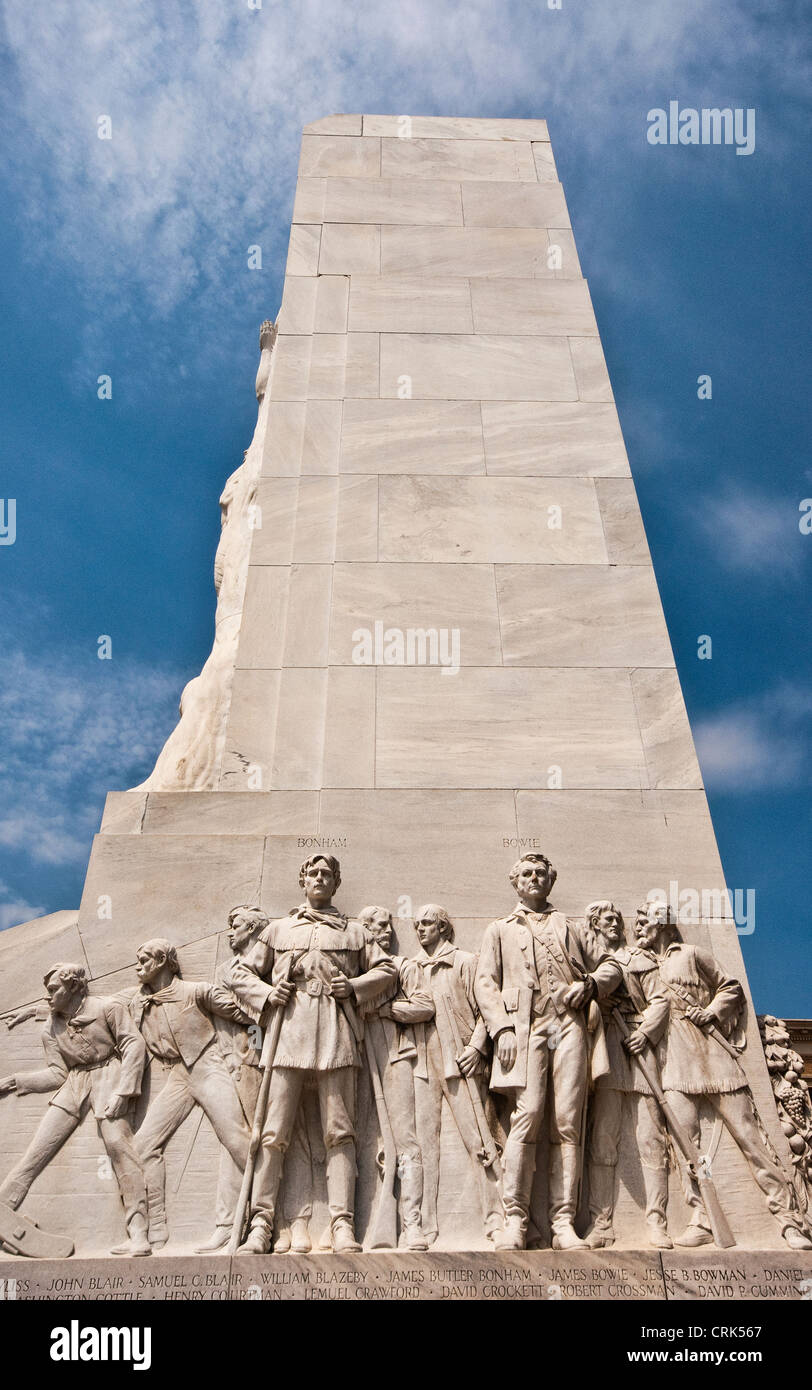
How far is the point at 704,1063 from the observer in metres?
7.94

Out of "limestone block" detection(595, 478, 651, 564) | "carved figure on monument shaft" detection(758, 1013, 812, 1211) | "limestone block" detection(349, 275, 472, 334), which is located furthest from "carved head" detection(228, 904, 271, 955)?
"limestone block" detection(349, 275, 472, 334)

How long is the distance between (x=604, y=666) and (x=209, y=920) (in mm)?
4696

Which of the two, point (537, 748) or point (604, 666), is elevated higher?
point (604, 666)

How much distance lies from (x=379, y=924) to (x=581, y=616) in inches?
169

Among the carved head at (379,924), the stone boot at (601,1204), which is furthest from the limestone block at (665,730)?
the stone boot at (601,1204)

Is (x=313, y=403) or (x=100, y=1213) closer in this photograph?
(x=100, y=1213)

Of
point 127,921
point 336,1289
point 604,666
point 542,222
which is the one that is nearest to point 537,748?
point 604,666

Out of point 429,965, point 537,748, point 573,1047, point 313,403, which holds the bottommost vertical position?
point 573,1047

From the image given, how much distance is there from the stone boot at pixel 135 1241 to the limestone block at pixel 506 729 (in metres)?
4.04

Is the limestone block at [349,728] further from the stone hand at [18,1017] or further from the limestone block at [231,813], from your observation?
the stone hand at [18,1017]

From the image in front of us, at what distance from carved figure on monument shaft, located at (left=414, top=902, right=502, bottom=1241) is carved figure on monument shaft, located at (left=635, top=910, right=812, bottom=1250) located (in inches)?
54.9

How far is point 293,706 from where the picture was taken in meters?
10.4

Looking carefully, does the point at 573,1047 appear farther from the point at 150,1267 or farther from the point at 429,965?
the point at 150,1267

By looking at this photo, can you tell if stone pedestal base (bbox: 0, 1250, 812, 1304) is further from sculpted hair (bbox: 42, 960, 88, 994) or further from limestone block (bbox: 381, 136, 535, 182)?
limestone block (bbox: 381, 136, 535, 182)
